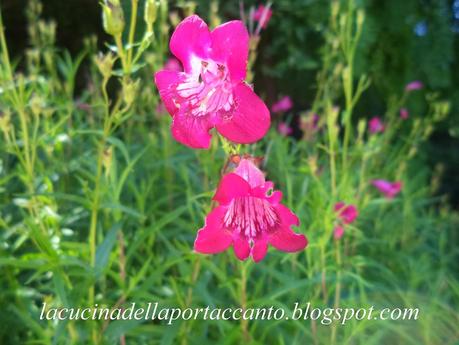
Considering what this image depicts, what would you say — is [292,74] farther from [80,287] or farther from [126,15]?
[80,287]

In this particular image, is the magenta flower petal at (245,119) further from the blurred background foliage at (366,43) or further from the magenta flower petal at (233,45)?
the blurred background foliage at (366,43)

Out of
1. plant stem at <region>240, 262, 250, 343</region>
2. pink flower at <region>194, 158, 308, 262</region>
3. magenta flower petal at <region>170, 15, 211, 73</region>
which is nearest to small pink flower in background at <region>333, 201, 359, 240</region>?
plant stem at <region>240, 262, 250, 343</region>

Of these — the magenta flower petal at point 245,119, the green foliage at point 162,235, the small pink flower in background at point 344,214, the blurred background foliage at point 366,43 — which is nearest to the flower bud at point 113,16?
the green foliage at point 162,235

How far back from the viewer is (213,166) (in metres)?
1.24

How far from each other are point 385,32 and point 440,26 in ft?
0.68

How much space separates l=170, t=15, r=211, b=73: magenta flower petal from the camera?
73 cm

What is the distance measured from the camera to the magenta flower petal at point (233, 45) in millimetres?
A: 688

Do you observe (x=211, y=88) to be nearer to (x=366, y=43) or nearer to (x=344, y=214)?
(x=344, y=214)

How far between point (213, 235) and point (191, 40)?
0.79 ft

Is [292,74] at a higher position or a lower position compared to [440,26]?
lower

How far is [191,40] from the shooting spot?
74 centimetres

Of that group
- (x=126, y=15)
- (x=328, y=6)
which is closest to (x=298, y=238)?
(x=126, y=15)

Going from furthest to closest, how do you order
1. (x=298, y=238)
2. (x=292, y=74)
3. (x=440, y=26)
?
(x=292, y=74) → (x=440, y=26) → (x=298, y=238)

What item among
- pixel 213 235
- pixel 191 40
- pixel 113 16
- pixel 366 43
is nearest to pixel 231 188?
pixel 213 235
